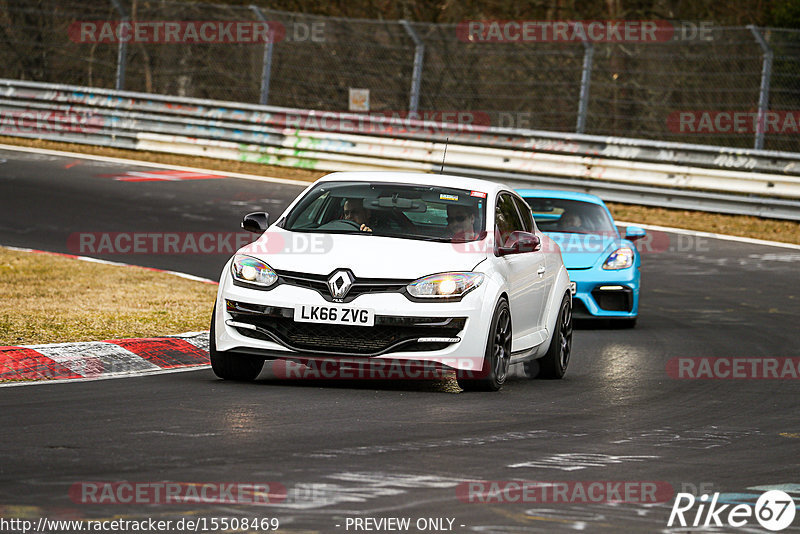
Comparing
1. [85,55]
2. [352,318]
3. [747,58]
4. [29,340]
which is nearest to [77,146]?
[85,55]

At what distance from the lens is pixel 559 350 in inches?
412

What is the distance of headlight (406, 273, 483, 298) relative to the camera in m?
8.70

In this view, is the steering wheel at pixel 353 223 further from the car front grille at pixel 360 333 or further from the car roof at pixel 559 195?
the car roof at pixel 559 195

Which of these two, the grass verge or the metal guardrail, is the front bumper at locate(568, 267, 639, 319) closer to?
the grass verge

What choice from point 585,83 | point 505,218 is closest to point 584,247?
point 505,218

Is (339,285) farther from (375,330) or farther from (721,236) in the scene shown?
(721,236)

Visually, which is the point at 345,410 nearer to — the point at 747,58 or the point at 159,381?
the point at 159,381

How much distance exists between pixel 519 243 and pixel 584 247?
4.81 metres

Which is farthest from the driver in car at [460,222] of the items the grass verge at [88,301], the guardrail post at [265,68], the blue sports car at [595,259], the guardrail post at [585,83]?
the guardrail post at [265,68]

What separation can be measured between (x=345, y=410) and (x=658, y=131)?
2030 centimetres

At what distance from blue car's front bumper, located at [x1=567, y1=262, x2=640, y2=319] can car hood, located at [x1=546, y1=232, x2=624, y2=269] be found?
12 cm

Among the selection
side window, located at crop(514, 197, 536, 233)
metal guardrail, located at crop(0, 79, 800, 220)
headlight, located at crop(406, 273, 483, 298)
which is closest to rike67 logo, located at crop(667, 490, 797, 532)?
headlight, located at crop(406, 273, 483, 298)

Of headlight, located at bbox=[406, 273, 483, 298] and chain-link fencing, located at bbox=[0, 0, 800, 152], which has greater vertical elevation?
chain-link fencing, located at bbox=[0, 0, 800, 152]

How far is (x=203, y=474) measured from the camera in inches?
236
